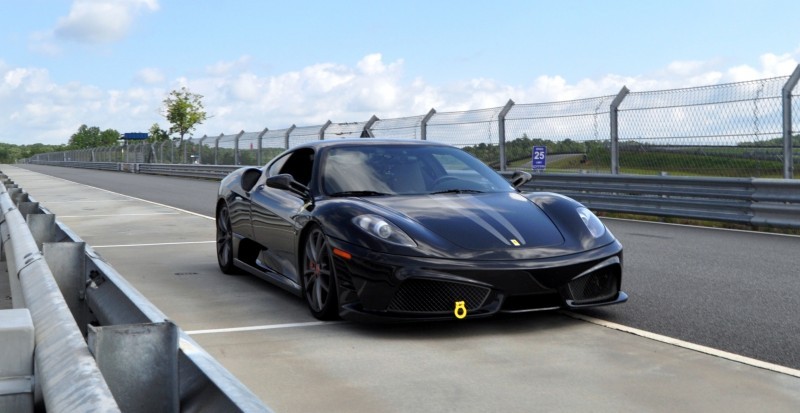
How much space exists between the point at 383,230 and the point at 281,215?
57.9 inches

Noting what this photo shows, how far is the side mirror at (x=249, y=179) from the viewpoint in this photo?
8.01 m

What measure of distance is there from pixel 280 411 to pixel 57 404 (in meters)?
2.42

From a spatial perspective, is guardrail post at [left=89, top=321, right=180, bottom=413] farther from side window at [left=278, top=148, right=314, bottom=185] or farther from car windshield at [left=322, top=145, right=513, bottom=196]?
side window at [left=278, top=148, right=314, bottom=185]

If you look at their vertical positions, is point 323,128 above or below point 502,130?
above

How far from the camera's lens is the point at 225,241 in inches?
340

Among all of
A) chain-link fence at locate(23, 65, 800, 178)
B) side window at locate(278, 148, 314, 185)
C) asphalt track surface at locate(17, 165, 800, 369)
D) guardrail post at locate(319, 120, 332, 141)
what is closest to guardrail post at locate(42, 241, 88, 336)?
side window at locate(278, 148, 314, 185)

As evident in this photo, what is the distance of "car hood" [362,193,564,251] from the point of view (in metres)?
5.80

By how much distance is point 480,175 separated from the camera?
23.8 feet

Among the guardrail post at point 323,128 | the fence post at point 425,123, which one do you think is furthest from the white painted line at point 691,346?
the guardrail post at point 323,128

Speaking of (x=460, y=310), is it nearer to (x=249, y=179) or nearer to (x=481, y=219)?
(x=481, y=219)

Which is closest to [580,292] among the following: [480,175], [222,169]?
[480,175]

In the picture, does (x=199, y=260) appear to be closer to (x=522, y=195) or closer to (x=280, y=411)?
(x=522, y=195)

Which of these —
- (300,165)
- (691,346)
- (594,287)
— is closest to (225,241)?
(300,165)

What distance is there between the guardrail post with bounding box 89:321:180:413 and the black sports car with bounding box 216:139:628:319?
3.51m
